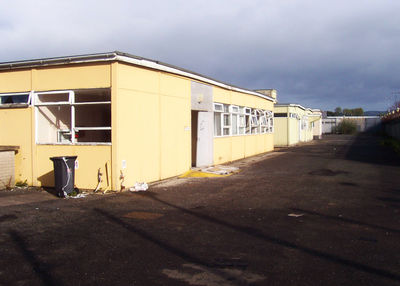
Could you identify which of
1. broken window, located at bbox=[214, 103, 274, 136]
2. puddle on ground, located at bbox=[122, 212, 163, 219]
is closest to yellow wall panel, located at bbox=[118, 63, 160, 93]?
puddle on ground, located at bbox=[122, 212, 163, 219]

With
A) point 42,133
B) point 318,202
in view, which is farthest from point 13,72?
point 318,202

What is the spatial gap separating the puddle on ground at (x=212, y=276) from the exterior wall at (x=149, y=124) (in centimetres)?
597

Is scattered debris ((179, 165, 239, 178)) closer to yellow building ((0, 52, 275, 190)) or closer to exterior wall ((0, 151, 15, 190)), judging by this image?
yellow building ((0, 52, 275, 190))

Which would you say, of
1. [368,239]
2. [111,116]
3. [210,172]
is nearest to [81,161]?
[111,116]

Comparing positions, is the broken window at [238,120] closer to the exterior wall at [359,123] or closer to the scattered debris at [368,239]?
the scattered debris at [368,239]

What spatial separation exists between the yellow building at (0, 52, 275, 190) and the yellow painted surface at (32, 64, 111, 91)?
0.09 ft

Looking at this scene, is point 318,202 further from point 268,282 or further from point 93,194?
point 93,194

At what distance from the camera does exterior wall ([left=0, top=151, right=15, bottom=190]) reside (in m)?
11.4

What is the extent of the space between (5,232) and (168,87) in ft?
24.3

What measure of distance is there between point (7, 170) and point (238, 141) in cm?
1167

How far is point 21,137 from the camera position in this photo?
38.9 feet

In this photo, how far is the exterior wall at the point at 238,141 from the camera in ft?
57.5

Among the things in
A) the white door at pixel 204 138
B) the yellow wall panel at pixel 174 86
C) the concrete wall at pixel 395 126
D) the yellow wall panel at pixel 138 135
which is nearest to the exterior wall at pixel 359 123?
the concrete wall at pixel 395 126

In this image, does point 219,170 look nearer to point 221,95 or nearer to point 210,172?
point 210,172
